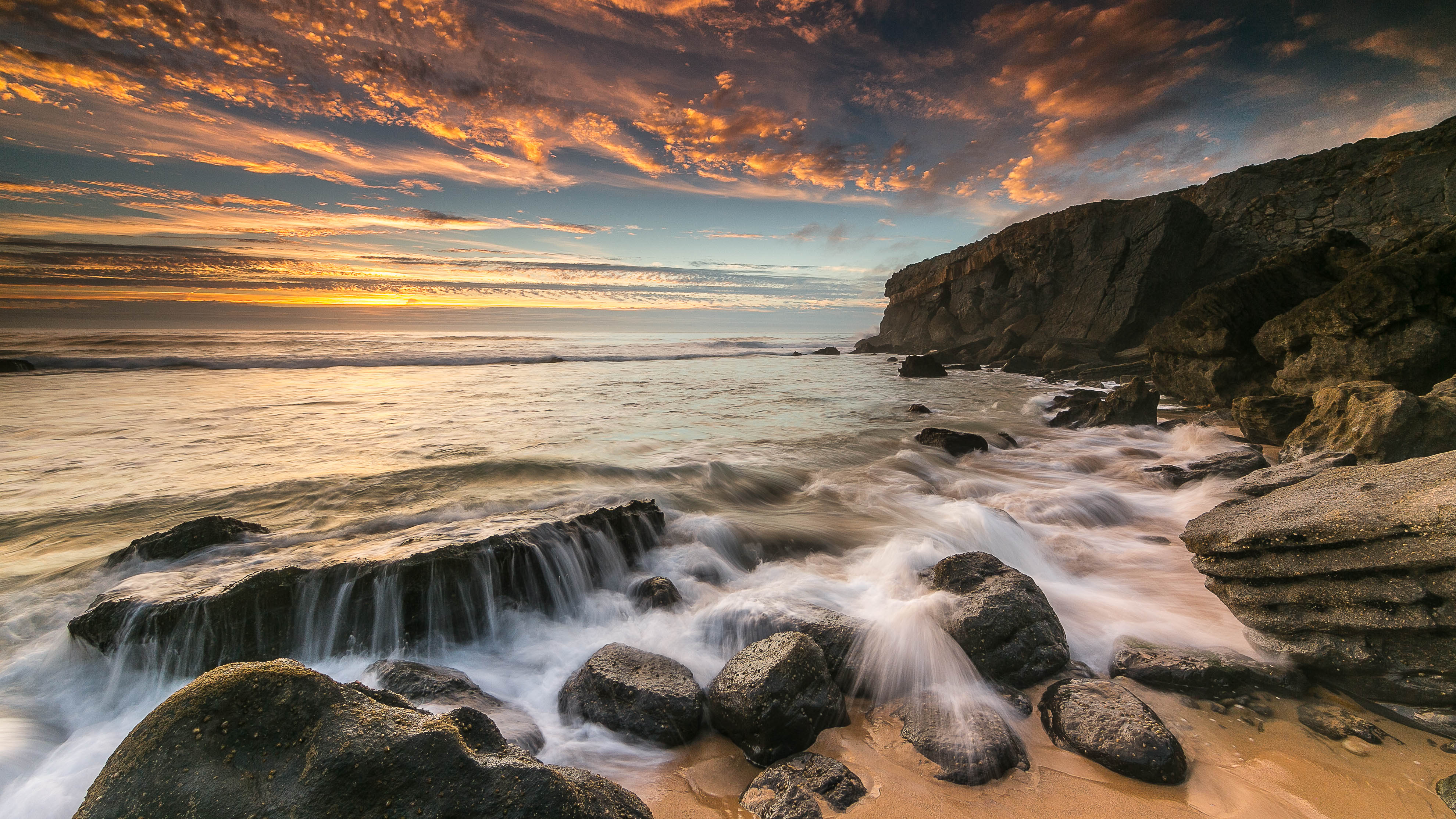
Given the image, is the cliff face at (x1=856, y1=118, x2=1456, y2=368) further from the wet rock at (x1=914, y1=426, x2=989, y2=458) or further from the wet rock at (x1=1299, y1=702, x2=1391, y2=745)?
the wet rock at (x1=1299, y1=702, x2=1391, y2=745)

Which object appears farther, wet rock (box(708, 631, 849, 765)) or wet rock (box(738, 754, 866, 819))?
wet rock (box(708, 631, 849, 765))

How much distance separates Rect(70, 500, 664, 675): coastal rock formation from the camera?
145 inches

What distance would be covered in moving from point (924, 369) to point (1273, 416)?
52.7 feet

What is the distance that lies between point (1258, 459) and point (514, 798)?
9272 millimetres

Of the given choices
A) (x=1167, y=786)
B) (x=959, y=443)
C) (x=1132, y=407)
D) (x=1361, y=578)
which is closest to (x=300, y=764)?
(x=1167, y=786)

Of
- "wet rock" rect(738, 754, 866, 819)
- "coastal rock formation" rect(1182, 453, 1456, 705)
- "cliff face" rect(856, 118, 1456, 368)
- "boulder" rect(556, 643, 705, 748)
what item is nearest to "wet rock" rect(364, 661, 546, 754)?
"boulder" rect(556, 643, 705, 748)

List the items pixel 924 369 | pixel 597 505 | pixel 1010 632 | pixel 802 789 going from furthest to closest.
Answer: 1. pixel 924 369
2. pixel 597 505
3. pixel 1010 632
4. pixel 802 789

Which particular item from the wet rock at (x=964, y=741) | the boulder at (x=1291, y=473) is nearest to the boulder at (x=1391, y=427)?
the boulder at (x=1291, y=473)

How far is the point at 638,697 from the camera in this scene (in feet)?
10.4

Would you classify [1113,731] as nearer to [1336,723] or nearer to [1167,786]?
[1167,786]

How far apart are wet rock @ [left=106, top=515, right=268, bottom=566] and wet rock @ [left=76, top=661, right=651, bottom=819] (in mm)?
4462

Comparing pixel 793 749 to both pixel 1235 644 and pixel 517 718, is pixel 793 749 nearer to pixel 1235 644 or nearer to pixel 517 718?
pixel 517 718

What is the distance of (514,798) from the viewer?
5.69 feet

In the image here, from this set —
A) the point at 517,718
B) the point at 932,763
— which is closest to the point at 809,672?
the point at 932,763
